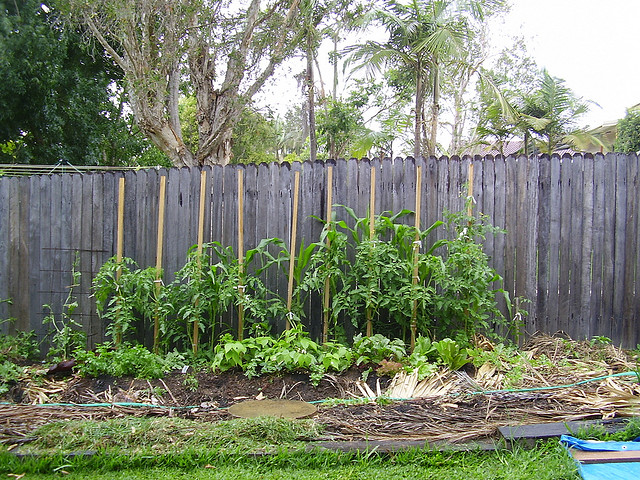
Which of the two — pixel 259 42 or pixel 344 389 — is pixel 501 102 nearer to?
pixel 259 42

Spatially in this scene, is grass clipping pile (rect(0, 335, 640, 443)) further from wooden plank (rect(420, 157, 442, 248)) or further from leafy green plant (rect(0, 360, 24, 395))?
wooden plank (rect(420, 157, 442, 248))

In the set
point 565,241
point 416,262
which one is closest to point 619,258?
point 565,241

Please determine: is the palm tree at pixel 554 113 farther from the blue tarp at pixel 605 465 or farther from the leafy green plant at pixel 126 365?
the leafy green plant at pixel 126 365

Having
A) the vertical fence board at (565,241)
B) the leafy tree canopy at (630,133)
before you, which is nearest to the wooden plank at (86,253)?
the vertical fence board at (565,241)

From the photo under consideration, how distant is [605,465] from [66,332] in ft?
15.8

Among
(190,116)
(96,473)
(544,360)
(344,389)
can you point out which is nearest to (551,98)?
(544,360)

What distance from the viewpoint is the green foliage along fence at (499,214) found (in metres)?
4.99

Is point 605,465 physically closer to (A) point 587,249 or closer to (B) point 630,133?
(A) point 587,249

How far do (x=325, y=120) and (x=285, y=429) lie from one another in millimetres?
13192

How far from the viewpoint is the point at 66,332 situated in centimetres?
509

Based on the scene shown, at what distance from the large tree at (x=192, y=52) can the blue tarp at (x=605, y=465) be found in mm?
8747

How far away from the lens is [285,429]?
306 centimetres

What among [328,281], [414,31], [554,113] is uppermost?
[414,31]

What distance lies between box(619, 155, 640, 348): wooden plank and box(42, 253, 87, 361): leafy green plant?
550cm
